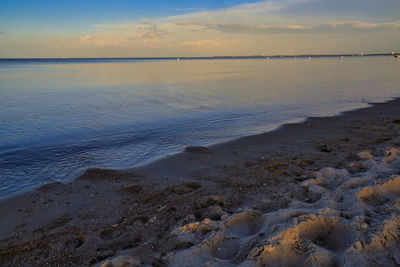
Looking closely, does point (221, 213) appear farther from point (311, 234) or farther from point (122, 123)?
point (122, 123)

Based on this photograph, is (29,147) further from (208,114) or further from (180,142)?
(208,114)

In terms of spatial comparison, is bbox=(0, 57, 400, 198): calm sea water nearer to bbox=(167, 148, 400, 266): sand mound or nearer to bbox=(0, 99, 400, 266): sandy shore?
bbox=(0, 99, 400, 266): sandy shore

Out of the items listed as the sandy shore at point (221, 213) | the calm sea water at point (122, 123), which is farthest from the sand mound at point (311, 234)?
the calm sea water at point (122, 123)

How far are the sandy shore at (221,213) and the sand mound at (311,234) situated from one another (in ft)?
0.04

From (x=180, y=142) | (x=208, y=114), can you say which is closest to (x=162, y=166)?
(x=180, y=142)

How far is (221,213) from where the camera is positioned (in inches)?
182

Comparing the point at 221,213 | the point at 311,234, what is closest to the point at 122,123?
the point at 221,213

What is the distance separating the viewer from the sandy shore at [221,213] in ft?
10.7

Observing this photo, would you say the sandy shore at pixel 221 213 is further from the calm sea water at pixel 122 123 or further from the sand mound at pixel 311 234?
the calm sea water at pixel 122 123

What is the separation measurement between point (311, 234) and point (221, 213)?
1.56 m

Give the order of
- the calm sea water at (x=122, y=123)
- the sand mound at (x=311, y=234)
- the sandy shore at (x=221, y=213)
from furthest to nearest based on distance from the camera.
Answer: the calm sea water at (x=122, y=123), the sandy shore at (x=221, y=213), the sand mound at (x=311, y=234)

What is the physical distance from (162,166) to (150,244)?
3713 mm

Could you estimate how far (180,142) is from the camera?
9992 mm

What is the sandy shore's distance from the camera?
10.7 ft
